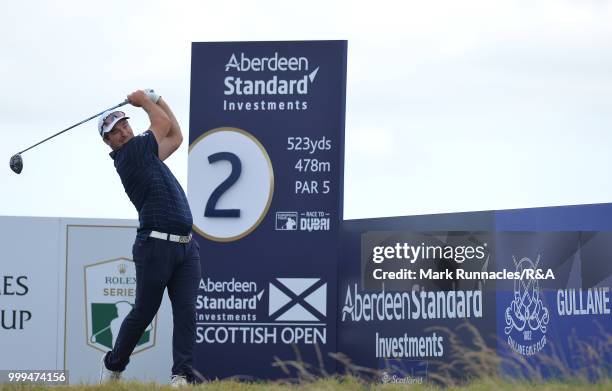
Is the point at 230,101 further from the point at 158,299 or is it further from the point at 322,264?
the point at 158,299

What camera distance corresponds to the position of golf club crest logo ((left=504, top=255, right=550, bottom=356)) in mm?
11633

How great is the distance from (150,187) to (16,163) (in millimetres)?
2012

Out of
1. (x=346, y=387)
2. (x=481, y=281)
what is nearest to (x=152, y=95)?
(x=346, y=387)

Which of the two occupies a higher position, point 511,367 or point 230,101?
point 230,101

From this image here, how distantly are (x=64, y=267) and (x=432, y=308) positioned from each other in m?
4.20

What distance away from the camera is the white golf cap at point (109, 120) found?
26.6 feet

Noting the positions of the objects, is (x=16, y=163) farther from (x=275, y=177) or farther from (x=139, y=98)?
(x=275, y=177)

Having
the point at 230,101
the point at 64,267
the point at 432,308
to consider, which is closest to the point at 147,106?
the point at 230,101

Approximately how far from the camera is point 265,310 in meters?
11.1

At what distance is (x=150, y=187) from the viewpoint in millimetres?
8109

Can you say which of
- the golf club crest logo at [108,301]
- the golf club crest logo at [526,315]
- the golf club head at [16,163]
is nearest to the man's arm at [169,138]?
the golf club head at [16,163]

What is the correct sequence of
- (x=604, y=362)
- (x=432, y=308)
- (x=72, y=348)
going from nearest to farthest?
(x=604, y=362) < (x=432, y=308) < (x=72, y=348)

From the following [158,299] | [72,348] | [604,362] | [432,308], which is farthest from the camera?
[72,348]

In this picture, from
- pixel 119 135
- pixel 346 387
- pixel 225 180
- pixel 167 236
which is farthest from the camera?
pixel 225 180
